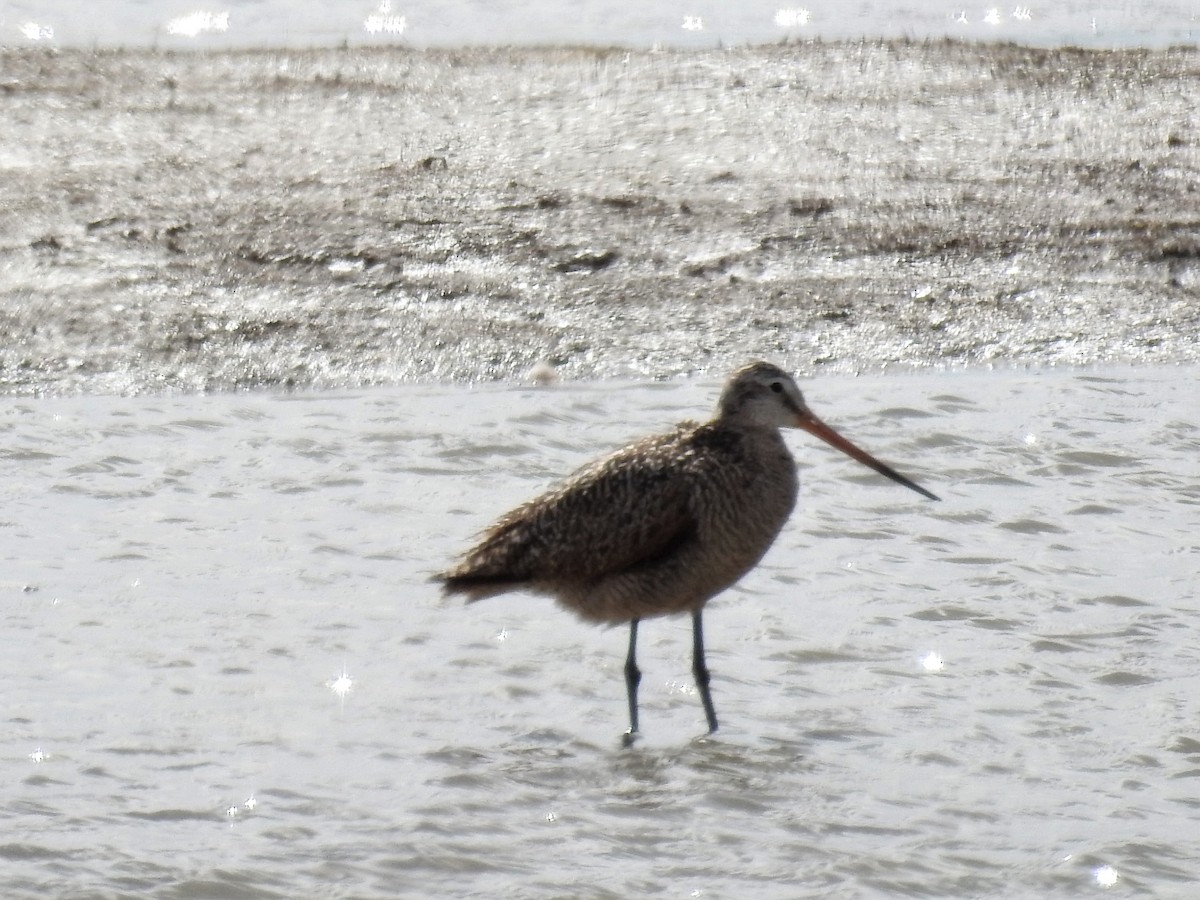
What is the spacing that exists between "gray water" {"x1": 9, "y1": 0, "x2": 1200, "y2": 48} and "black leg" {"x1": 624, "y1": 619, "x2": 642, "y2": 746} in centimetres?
699

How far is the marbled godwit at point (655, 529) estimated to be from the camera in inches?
225

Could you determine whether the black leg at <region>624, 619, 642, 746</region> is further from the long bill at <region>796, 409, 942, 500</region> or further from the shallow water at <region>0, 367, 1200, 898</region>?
the long bill at <region>796, 409, 942, 500</region>

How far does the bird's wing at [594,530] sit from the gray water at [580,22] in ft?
22.6

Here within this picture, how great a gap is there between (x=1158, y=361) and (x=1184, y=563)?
2039 mm

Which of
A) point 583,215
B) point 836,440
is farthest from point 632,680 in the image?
point 583,215

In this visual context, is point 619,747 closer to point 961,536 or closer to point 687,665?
point 687,665

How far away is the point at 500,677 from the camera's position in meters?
5.94

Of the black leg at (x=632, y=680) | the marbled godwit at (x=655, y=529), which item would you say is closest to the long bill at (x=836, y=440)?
the marbled godwit at (x=655, y=529)

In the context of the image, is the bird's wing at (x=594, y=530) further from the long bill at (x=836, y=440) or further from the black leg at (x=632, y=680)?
the long bill at (x=836, y=440)

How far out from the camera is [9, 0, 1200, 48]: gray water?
12.4 meters

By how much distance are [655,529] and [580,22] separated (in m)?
7.88

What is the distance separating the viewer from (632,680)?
5805mm

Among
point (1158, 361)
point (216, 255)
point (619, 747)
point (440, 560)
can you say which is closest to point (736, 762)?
point (619, 747)

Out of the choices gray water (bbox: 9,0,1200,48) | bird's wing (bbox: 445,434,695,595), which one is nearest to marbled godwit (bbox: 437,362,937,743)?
bird's wing (bbox: 445,434,695,595)
